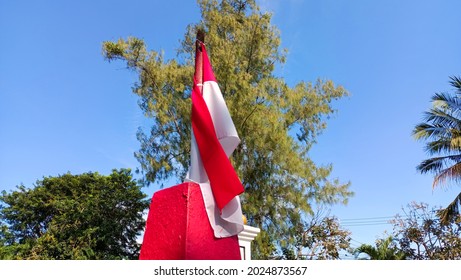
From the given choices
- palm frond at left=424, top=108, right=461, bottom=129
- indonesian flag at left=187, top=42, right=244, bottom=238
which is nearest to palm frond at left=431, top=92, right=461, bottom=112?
palm frond at left=424, top=108, right=461, bottom=129

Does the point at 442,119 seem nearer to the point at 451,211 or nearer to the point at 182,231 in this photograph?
the point at 451,211

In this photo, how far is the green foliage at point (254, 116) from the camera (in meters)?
9.59

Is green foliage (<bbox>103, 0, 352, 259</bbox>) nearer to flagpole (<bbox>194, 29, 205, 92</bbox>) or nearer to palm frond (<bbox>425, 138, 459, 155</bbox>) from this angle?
Result: palm frond (<bbox>425, 138, 459, 155</bbox>)

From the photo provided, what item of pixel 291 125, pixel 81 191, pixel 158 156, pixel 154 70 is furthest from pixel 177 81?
pixel 81 191

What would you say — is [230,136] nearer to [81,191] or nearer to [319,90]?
[319,90]

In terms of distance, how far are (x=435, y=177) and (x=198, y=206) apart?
666 cm

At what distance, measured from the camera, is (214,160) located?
4.07 m

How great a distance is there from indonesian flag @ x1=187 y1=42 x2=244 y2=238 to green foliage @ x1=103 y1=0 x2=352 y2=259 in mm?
5139

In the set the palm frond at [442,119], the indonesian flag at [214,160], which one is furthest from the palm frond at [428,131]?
the indonesian flag at [214,160]

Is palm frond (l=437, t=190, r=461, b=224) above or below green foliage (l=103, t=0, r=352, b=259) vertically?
below

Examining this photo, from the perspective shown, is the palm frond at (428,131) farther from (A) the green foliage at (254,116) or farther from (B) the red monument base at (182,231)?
(B) the red monument base at (182,231)

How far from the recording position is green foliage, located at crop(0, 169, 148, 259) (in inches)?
435

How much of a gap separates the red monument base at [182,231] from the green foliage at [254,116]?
17.5 feet

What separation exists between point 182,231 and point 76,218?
8.81 metres
